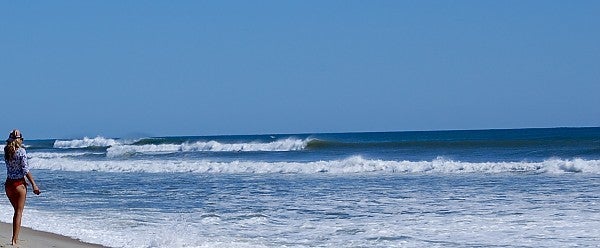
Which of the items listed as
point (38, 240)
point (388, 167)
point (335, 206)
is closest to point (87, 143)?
point (388, 167)

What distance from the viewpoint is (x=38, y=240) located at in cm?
1122

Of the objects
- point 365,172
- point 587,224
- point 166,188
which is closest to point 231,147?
point 365,172

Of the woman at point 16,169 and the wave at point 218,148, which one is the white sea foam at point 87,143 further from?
the woman at point 16,169

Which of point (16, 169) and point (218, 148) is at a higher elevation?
point (16, 169)

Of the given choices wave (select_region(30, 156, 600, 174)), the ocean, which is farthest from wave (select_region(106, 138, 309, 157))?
the ocean

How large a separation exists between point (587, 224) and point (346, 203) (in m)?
4.94

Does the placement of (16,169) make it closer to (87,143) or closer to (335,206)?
(335,206)

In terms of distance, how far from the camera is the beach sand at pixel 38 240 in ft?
34.6

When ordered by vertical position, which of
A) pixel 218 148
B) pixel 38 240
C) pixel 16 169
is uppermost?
pixel 16 169

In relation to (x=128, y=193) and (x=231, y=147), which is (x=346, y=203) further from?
(x=231, y=147)

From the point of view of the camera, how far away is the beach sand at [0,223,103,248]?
1055 cm

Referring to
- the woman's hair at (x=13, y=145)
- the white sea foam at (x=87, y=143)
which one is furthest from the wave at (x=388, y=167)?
the white sea foam at (x=87, y=143)

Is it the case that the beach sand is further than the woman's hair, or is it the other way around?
the beach sand

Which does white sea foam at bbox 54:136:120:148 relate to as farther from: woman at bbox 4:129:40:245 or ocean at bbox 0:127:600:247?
woman at bbox 4:129:40:245
